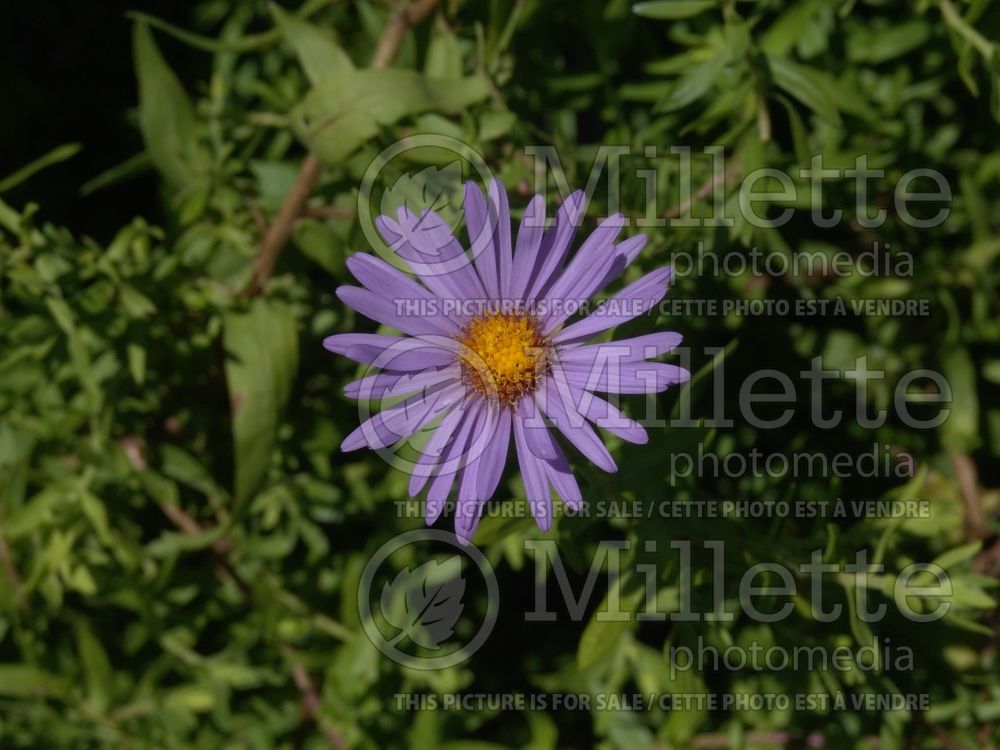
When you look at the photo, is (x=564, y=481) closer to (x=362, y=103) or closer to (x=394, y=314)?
(x=394, y=314)

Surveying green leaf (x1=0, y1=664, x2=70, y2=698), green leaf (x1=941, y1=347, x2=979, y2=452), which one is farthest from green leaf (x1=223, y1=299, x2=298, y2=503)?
green leaf (x1=941, y1=347, x2=979, y2=452)

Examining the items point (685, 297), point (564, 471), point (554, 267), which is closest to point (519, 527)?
point (564, 471)

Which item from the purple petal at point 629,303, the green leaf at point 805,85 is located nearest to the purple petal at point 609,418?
the purple petal at point 629,303

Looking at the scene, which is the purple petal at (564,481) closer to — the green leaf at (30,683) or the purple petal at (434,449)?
the purple petal at (434,449)

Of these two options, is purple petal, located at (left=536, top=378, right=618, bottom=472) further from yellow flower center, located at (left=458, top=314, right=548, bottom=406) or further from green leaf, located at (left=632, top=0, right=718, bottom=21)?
green leaf, located at (left=632, top=0, right=718, bottom=21)

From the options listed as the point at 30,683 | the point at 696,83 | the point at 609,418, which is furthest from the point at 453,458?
the point at 30,683

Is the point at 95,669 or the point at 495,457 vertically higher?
the point at 495,457
